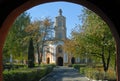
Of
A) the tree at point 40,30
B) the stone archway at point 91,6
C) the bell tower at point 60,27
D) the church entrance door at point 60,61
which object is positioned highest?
the bell tower at point 60,27

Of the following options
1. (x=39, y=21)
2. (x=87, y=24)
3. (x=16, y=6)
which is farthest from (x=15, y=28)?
(x=16, y=6)

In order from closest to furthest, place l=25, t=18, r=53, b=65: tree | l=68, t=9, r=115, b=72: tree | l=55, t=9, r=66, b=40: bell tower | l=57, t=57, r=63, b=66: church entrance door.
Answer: l=68, t=9, r=115, b=72: tree, l=25, t=18, r=53, b=65: tree, l=57, t=57, r=63, b=66: church entrance door, l=55, t=9, r=66, b=40: bell tower

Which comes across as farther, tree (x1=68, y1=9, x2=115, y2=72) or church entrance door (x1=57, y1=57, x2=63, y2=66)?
church entrance door (x1=57, y1=57, x2=63, y2=66)

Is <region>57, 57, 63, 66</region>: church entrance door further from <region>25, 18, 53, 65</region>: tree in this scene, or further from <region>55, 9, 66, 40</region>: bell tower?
<region>25, 18, 53, 65</region>: tree

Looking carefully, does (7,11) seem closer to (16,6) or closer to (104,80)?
(16,6)

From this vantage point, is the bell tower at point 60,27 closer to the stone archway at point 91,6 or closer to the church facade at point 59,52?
the church facade at point 59,52

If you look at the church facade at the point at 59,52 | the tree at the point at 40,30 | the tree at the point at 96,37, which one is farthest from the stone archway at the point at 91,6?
the church facade at the point at 59,52

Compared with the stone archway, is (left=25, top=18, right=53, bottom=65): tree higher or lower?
higher

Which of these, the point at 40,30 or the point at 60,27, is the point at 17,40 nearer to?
the point at 40,30

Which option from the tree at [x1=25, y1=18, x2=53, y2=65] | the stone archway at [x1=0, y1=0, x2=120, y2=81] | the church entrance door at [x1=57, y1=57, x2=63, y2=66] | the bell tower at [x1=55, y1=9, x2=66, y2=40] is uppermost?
the bell tower at [x1=55, y1=9, x2=66, y2=40]

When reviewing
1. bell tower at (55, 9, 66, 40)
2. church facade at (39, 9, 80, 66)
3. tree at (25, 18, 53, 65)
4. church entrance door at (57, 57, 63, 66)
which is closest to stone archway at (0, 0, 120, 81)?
tree at (25, 18, 53, 65)

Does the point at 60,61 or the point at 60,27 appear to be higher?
the point at 60,27

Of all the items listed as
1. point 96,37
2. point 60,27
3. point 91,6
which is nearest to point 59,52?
point 60,27

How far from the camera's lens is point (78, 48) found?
34250mm
